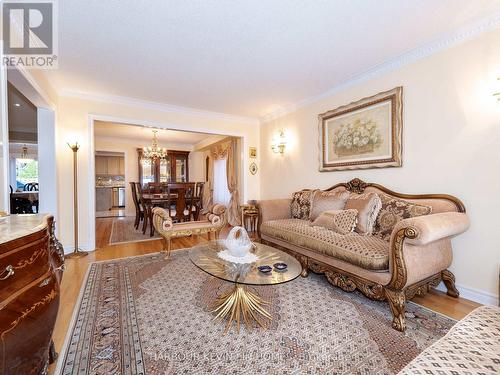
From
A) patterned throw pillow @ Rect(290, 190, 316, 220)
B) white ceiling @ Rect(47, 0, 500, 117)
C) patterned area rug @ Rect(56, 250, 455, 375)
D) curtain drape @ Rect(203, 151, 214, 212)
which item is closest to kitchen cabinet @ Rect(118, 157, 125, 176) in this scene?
curtain drape @ Rect(203, 151, 214, 212)

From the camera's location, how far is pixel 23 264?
991mm

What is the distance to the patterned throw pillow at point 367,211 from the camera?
2.47 meters

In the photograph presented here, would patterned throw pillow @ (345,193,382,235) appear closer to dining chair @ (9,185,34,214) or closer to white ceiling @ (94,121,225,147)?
white ceiling @ (94,121,225,147)

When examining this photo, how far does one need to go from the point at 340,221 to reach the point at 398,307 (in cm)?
100

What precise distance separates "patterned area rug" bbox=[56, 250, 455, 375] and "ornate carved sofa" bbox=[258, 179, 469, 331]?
20cm

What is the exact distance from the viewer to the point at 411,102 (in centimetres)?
255

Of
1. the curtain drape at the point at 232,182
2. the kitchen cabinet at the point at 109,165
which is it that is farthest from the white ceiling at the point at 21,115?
the curtain drape at the point at 232,182

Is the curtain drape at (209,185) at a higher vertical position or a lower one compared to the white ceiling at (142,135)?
lower

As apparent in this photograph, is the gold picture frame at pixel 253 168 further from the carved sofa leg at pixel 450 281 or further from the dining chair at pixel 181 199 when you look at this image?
the carved sofa leg at pixel 450 281

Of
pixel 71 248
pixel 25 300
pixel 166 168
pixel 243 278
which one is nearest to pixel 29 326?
pixel 25 300

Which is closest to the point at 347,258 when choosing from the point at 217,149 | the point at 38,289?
the point at 38,289

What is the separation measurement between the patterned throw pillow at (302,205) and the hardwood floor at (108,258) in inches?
63.2

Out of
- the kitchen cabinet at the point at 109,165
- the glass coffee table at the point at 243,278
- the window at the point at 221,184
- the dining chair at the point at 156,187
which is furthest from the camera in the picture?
the kitchen cabinet at the point at 109,165

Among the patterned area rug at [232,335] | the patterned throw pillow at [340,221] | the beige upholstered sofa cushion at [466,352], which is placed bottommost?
the patterned area rug at [232,335]
